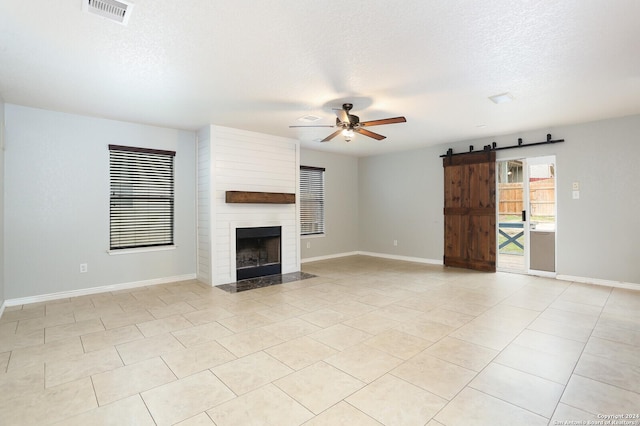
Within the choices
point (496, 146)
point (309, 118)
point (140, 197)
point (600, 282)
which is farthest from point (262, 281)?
point (600, 282)

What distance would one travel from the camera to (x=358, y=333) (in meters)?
3.17

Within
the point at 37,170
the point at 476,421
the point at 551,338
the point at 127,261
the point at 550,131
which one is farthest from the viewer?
the point at 550,131

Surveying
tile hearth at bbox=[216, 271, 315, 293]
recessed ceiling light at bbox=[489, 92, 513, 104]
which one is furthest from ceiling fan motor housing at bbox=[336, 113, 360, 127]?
tile hearth at bbox=[216, 271, 315, 293]

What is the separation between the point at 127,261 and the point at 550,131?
733cm

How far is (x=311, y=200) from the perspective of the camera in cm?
752

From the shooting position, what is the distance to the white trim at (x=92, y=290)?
13.6ft

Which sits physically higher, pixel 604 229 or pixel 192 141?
pixel 192 141

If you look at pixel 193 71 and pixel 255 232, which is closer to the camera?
pixel 193 71

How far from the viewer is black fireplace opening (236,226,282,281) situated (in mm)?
5586

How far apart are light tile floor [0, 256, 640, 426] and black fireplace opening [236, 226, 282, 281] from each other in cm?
116

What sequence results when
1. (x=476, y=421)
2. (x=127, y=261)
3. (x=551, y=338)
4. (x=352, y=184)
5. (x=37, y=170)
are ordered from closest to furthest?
(x=476, y=421), (x=551, y=338), (x=37, y=170), (x=127, y=261), (x=352, y=184)

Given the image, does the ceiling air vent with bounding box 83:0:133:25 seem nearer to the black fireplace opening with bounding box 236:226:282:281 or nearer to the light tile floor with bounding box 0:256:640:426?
the light tile floor with bounding box 0:256:640:426

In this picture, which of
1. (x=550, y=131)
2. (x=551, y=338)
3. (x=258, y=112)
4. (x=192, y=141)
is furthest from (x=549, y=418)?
(x=192, y=141)

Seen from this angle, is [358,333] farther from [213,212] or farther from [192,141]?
[192,141]
